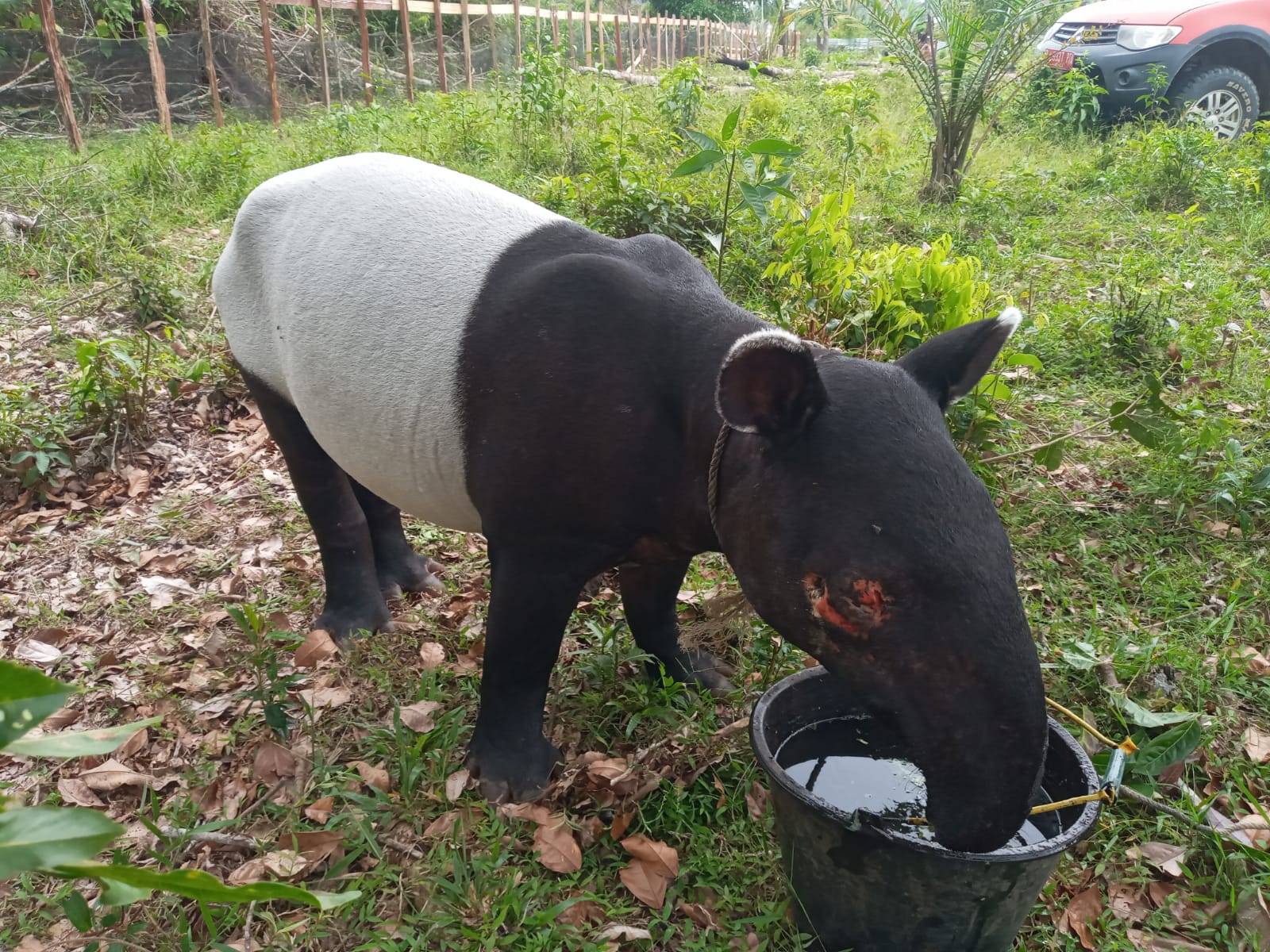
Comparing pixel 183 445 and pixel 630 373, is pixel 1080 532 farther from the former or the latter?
pixel 183 445

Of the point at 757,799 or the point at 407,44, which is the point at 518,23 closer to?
the point at 407,44

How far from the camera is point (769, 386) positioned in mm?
1870

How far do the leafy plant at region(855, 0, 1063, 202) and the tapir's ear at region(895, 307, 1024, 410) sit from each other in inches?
256

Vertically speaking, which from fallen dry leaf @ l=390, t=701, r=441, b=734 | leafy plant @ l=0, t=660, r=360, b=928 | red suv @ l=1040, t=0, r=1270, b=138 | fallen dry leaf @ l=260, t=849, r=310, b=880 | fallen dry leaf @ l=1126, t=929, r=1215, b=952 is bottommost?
fallen dry leaf @ l=1126, t=929, r=1215, b=952

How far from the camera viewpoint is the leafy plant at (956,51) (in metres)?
7.59

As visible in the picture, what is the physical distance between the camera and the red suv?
9172 millimetres

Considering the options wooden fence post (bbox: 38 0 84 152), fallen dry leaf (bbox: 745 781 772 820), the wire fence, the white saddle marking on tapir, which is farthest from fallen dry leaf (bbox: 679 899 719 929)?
the wire fence

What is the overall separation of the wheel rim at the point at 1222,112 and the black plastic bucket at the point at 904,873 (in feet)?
33.0

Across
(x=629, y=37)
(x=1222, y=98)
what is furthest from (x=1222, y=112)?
(x=629, y=37)

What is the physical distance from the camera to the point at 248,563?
3975mm

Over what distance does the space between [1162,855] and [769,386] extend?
184cm

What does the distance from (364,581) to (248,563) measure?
0.88 m

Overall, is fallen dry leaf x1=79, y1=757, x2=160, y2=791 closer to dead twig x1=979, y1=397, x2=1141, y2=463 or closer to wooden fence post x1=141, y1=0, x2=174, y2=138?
dead twig x1=979, y1=397, x2=1141, y2=463

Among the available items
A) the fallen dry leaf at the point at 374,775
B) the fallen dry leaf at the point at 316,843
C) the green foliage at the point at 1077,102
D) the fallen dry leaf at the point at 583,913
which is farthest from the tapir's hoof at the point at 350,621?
the green foliage at the point at 1077,102
